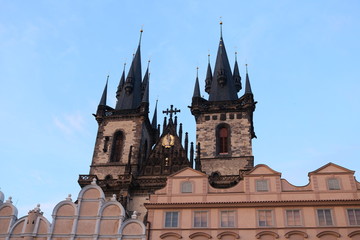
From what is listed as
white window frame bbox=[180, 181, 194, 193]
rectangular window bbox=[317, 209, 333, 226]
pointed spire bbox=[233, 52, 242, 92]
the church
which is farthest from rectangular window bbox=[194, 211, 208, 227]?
pointed spire bbox=[233, 52, 242, 92]

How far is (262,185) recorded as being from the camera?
20.8 meters

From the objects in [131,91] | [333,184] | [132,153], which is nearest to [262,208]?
[333,184]

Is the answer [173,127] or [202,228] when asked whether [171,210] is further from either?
[173,127]

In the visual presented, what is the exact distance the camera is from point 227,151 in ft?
124

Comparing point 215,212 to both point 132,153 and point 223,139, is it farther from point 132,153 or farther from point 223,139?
point 132,153

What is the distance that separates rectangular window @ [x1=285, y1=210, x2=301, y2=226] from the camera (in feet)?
63.4

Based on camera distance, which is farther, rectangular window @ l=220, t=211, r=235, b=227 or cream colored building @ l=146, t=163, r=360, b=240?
rectangular window @ l=220, t=211, r=235, b=227

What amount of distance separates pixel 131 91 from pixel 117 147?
8522 millimetres

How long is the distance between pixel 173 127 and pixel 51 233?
21.7 meters

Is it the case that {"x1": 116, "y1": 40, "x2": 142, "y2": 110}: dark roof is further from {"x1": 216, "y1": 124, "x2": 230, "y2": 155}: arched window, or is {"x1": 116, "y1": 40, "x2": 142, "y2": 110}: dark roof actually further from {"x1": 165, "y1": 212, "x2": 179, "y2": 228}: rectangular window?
{"x1": 165, "y1": 212, "x2": 179, "y2": 228}: rectangular window

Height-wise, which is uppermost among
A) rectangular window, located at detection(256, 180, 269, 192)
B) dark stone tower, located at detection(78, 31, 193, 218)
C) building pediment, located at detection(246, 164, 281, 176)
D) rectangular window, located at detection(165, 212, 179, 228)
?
dark stone tower, located at detection(78, 31, 193, 218)

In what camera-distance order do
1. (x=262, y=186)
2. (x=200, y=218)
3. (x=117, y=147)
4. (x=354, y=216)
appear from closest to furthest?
(x=354, y=216) → (x=200, y=218) → (x=262, y=186) → (x=117, y=147)

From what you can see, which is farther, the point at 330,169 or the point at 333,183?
the point at 330,169

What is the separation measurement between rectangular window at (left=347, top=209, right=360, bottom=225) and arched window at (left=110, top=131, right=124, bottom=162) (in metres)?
24.4
